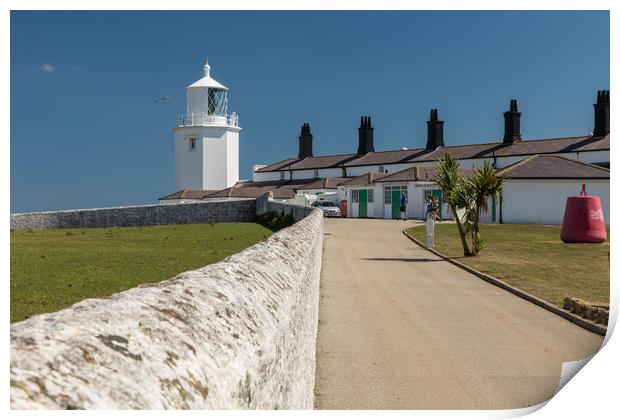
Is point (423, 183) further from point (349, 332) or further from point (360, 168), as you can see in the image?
point (349, 332)

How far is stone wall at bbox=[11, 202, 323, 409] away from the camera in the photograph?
1733 mm

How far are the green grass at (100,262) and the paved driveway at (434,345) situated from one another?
139 inches

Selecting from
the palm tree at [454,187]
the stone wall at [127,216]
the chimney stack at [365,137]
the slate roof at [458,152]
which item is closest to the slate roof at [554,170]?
the slate roof at [458,152]

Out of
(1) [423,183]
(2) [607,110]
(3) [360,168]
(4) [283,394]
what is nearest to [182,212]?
(1) [423,183]

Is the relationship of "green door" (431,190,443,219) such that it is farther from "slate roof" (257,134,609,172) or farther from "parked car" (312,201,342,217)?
"parked car" (312,201,342,217)

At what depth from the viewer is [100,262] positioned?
15422 millimetres

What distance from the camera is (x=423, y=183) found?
42938 mm

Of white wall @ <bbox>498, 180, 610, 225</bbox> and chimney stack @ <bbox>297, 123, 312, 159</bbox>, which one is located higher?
chimney stack @ <bbox>297, 123, 312, 159</bbox>

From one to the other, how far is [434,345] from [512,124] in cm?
4601

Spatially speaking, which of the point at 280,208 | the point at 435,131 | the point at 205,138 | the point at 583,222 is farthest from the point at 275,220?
the point at 205,138

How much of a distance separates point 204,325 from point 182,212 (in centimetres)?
3378

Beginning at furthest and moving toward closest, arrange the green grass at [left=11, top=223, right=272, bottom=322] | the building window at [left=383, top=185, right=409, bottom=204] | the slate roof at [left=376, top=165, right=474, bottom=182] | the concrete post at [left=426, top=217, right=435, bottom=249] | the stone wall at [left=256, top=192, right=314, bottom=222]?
the building window at [left=383, top=185, right=409, bottom=204] < the slate roof at [left=376, top=165, right=474, bottom=182] < the stone wall at [left=256, top=192, right=314, bottom=222] < the concrete post at [left=426, top=217, right=435, bottom=249] < the green grass at [left=11, top=223, right=272, bottom=322]

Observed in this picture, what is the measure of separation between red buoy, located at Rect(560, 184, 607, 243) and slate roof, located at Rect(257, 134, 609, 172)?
45.3 feet

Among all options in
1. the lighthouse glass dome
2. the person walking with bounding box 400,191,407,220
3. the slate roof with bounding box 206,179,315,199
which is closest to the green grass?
the person walking with bounding box 400,191,407,220
